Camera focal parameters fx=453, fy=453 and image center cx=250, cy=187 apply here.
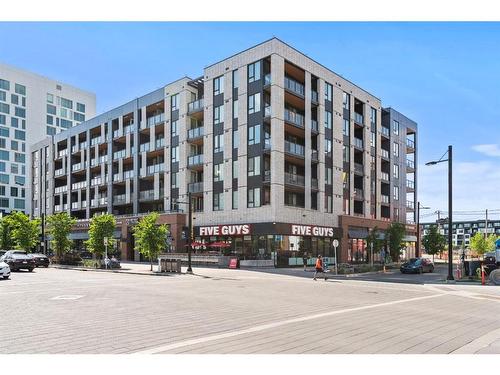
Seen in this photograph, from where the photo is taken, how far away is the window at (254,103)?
44.1 meters

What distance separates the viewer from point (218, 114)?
1882 inches

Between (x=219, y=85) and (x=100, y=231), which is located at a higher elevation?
(x=219, y=85)

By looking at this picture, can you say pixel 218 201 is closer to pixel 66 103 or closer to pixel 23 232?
pixel 23 232

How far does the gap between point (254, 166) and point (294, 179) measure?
14.6ft

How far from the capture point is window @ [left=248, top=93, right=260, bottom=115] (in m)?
44.1

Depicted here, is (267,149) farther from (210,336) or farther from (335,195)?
(210,336)

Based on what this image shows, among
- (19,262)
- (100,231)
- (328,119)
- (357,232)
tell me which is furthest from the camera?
(357,232)

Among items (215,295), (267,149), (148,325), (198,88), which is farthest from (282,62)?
(148,325)

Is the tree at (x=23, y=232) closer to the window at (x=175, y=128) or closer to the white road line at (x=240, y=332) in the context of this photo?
the window at (x=175, y=128)

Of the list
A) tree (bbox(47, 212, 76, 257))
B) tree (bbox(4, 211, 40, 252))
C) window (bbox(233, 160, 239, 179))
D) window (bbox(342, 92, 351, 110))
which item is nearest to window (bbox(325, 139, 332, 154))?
window (bbox(342, 92, 351, 110))

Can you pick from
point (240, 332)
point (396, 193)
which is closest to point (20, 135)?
point (396, 193)

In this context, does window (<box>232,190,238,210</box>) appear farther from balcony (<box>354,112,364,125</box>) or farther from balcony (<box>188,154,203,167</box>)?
balcony (<box>354,112,364,125</box>)

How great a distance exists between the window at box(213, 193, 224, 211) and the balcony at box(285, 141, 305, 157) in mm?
8295

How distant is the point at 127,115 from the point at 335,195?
29.7 meters
